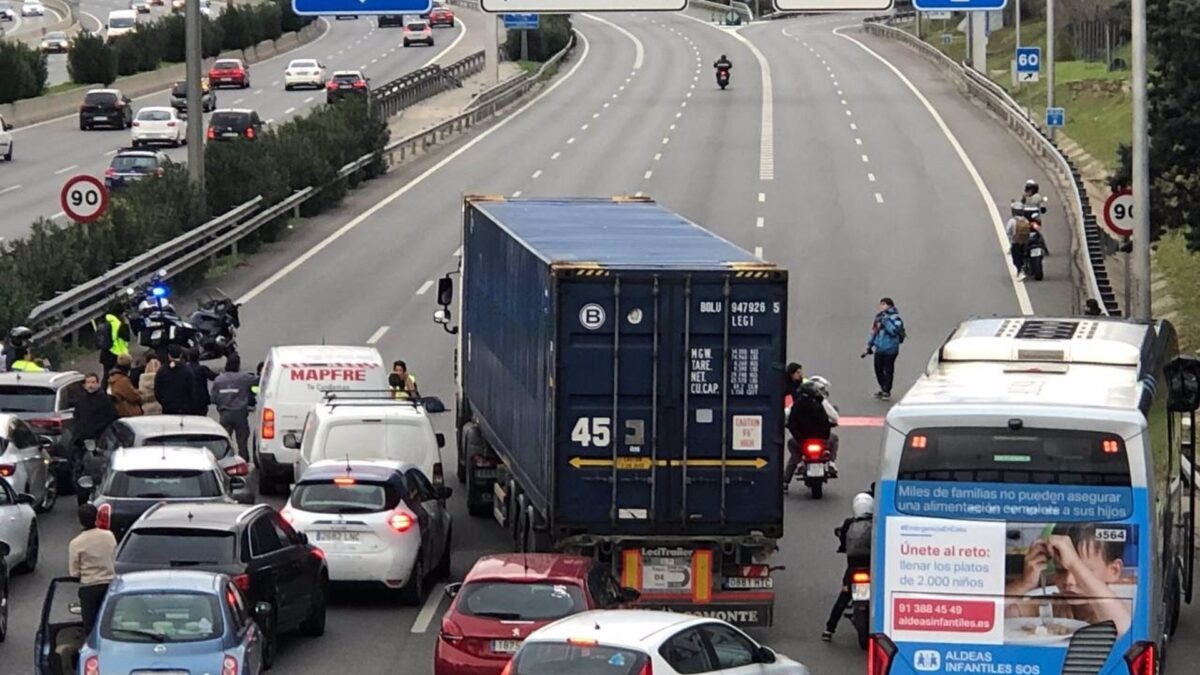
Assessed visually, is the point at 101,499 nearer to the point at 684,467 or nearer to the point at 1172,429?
the point at 684,467

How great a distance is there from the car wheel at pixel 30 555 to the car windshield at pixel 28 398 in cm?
481

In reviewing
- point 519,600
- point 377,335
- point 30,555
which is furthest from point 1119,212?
point 519,600

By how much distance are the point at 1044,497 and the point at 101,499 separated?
1063 cm

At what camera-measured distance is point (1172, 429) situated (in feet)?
64.2

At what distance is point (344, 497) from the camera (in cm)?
2184

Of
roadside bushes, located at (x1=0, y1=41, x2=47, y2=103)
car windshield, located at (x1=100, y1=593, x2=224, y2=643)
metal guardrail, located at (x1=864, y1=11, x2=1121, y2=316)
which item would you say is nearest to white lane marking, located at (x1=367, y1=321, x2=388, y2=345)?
metal guardrail, located at (x1=864, y1=11, x2=1121, y2=316)

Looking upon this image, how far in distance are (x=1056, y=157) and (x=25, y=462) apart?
36.0 m

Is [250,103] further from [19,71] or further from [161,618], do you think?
[161,618]

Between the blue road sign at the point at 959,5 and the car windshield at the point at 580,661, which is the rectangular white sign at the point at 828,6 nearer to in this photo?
the blue road sign at the point at 959,5

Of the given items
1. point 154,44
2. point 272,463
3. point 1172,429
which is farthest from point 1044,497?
point 154,44

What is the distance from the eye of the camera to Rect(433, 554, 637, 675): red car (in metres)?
17.3

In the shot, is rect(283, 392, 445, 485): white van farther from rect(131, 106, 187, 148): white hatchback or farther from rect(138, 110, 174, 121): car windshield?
rect(138, 110, 174, 121): car windshield

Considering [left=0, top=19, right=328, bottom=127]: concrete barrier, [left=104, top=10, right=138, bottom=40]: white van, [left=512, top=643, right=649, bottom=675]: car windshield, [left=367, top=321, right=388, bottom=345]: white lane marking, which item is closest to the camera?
[left=512, top=643, right=649, bottom=675]: car windshield

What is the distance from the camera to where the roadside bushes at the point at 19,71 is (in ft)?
253
